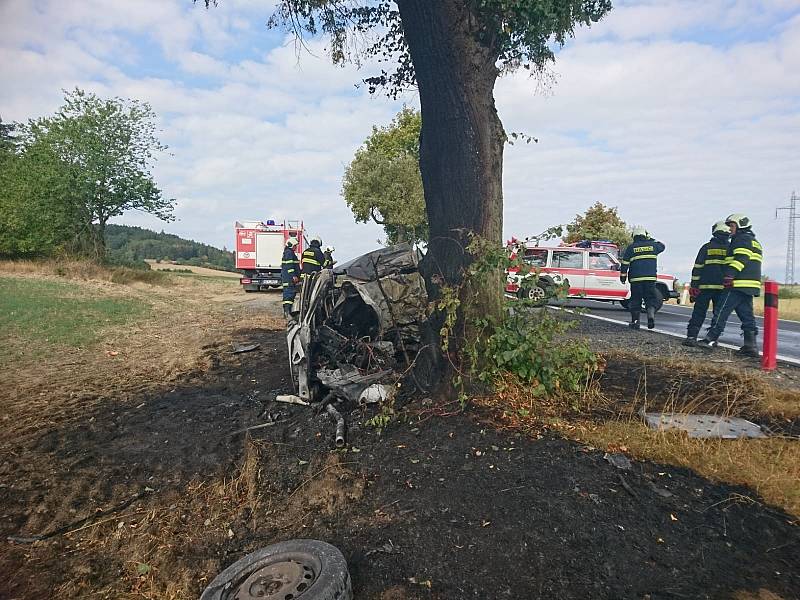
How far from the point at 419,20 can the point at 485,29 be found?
61cm

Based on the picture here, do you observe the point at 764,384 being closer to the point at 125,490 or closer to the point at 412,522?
the point at 412,522

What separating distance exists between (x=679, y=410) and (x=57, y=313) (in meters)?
12.7

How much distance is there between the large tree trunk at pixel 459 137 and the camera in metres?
4.54

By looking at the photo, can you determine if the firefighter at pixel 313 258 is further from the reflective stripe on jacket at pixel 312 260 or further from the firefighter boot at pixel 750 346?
the firefighter boot at pixel 750 346

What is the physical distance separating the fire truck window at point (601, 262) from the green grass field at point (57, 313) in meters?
12.8

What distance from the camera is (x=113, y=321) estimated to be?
11.7 meters

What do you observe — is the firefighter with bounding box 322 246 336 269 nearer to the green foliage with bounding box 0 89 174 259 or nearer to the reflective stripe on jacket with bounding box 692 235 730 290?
the reflective stripe on jacket with bounding box 692 235 730 290

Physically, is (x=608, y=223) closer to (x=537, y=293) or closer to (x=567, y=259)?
(x=567, y=259)

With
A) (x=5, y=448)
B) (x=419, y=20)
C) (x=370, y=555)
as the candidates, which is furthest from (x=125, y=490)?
(x=419, y=20)

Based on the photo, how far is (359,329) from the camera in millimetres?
6477

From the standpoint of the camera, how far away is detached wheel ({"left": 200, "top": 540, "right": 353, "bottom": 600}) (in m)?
2.30

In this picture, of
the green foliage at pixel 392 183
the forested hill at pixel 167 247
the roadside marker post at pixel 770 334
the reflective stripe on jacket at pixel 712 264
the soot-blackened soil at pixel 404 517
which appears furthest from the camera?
the forested hill at pixel 167 247

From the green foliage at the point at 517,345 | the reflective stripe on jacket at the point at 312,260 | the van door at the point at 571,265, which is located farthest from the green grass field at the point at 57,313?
the van door at the point at 571,265

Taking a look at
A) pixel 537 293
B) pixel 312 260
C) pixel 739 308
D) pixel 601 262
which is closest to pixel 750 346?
pixel 739 308
